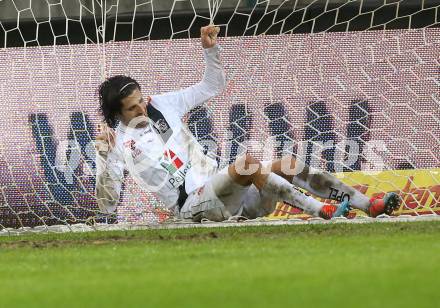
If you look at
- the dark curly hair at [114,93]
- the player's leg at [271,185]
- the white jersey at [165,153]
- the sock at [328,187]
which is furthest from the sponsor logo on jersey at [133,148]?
the sock at [328,187]

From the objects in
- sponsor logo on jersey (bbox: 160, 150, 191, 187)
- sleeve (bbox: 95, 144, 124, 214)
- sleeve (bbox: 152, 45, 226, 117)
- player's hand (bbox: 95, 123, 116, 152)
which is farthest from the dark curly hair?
sponsor logo on jersey (bbox: 160, 150, 191, 187)

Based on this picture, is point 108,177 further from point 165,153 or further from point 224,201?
point 224,201

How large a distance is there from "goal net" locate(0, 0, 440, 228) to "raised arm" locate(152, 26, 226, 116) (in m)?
1.29

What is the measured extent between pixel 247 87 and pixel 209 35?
2040 millimetres

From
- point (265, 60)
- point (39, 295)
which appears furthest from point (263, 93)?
point (39, 295)

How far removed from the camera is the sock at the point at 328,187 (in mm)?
8000

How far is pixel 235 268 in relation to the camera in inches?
201

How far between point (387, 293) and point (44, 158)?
692cm

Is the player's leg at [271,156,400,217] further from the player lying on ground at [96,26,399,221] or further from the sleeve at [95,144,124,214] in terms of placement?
the sleeve at [95,144,124,214]

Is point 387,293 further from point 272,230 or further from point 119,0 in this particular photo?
point 119,0

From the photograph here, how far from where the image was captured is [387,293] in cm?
395

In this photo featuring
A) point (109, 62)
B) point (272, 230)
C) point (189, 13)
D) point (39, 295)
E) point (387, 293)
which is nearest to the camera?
point (387, 293)

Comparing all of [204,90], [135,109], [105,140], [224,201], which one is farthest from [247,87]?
[224,201]

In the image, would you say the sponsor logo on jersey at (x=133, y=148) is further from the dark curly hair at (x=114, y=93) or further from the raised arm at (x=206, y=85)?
the raised arm at (x=206, y=85)
